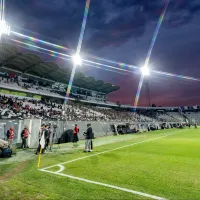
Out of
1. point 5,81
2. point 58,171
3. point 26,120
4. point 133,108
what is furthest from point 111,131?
point 133,108

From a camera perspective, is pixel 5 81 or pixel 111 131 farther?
pixel 5 81

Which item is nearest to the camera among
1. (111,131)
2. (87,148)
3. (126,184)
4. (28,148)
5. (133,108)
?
(126,184)

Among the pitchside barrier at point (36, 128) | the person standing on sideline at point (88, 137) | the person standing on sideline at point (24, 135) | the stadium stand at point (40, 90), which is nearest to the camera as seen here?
the person standing on sideline at point (88, 137)

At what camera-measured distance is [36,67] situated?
2189 inches

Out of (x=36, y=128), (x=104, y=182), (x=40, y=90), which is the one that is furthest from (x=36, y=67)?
(x=104, y=182)

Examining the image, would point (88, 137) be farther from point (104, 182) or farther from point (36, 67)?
point (36, 67)

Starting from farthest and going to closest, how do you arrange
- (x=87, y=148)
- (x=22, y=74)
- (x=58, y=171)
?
1. (x=22, y=74)
2. (x=87, y=148)
3. (x=58, y=171)

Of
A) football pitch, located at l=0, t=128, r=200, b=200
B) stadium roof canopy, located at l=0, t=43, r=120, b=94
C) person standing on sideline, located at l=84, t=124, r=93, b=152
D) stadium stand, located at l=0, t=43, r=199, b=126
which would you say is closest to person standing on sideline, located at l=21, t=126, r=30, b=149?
person standing on sideline, located at l=84, t=124, r=93, b=152

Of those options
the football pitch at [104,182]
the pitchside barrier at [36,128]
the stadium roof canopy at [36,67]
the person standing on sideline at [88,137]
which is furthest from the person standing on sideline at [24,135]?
the stadium roof canopy at [36,67]

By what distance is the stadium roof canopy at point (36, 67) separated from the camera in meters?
46.2

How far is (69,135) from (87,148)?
7451 mm

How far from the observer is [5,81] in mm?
47438

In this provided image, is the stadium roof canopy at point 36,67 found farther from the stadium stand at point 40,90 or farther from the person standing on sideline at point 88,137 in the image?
the person standing on sideline at point 88,137

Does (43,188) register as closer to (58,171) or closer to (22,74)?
(58,171)
